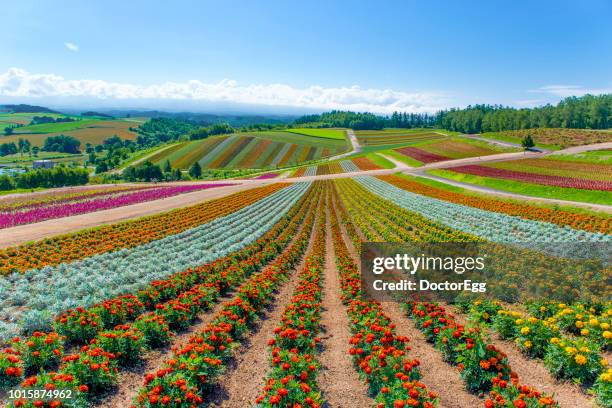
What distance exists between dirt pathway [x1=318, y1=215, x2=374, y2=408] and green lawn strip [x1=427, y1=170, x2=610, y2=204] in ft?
125

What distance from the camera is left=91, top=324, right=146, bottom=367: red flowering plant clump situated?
850 centimetres

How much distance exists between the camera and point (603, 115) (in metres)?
128

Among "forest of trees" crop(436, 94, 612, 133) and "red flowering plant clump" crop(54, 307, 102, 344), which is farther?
"forest of trees" crop(436, 94, 612, 133)

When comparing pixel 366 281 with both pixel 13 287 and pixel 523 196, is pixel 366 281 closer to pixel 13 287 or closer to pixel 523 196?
pixel 13 287

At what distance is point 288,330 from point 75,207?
4287 cm

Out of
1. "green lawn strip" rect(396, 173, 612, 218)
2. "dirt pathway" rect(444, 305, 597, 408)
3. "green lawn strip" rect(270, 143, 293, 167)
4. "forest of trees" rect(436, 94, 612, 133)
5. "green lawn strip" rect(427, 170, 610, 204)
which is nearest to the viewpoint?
"dirt pathway" rect(444, 305, 597, 408)

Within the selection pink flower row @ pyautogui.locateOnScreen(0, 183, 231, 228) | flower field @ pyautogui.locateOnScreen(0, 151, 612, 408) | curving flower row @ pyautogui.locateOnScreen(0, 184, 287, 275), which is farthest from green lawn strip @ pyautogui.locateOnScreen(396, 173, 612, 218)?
pink flower row @ pyautogui.locateOnScreen(0, 183, 231, 228)

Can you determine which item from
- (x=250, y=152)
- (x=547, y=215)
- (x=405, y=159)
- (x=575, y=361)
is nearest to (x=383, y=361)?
→ (x=575, y=361)

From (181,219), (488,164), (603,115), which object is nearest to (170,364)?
(181,219)

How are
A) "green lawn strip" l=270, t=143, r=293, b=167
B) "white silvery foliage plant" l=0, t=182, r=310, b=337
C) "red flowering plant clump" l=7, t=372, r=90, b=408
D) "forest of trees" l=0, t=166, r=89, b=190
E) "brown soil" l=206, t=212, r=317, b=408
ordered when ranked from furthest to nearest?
"green lawn strip" l=270, t=143, r=293, b=167 < "forest of trees" l=0, t=166, r=89, b=190 < "white silvery foliage plant" l=0, t=182, r=310, b=337 < "brown soil" l=206, t=212, r=317, b=408 < "red flowering plant clump" l=7, t=372, r=90, b=408

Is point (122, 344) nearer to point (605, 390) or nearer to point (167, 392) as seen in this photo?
point (167, 392)

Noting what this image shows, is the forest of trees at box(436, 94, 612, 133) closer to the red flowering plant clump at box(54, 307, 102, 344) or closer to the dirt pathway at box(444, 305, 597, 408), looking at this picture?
the dirt pathway at box(444, 305, 597, 408)

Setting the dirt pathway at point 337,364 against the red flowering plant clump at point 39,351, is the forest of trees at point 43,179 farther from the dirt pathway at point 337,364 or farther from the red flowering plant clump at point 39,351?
the dirt pathway at point 337,364

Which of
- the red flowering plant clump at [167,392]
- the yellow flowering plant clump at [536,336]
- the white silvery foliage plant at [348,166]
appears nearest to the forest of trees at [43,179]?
the white silvery foliage plant at [348,166]
